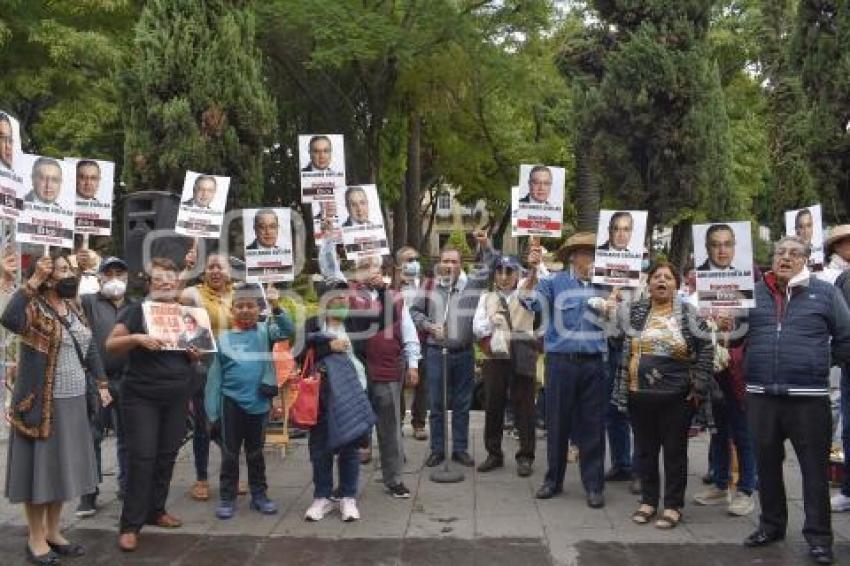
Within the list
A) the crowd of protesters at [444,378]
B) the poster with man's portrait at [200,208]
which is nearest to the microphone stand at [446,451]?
the crowd of protesters at [444,378]

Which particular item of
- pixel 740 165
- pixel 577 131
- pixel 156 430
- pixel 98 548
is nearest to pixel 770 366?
pixel 156 430

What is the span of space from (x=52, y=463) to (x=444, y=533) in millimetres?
2711

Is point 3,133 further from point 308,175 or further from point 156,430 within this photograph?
point 308,175

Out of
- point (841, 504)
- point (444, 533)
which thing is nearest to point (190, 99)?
point (444, 533)

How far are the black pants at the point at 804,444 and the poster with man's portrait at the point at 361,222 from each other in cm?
376

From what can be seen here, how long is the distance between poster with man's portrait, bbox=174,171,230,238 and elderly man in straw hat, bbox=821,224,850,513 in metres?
5.54

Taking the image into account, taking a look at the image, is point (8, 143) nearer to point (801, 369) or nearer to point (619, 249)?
point (619, 249)

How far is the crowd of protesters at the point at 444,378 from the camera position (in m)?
5.64

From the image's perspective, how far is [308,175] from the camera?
859 centimetres

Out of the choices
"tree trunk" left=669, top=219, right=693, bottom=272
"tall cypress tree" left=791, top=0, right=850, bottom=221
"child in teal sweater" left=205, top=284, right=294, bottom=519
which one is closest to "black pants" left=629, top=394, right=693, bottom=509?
"child in teal sweater" left=205, top=284, right=294, bottom=519

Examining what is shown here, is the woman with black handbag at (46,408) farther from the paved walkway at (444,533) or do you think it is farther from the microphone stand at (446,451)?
the microphone stand at (446,451)

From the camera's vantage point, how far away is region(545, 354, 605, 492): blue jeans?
7004mm

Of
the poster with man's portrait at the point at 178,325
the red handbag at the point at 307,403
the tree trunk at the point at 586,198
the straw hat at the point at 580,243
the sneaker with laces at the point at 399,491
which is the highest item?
the tree trunk at the point at 586,198

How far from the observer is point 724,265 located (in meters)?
5.95
